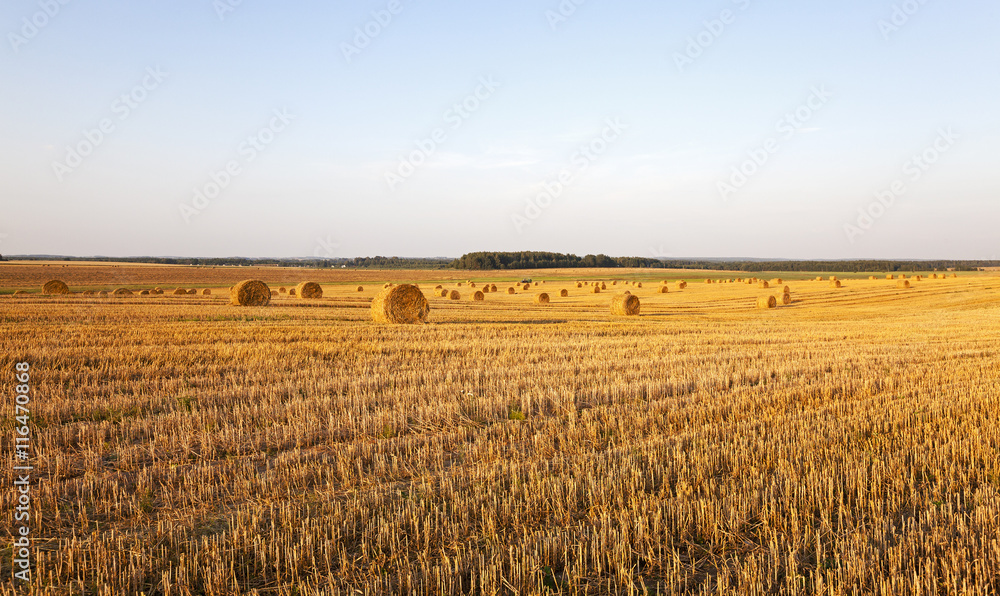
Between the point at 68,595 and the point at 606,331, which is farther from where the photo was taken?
the point at 606,331

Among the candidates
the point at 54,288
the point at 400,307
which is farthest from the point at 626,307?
the point at 54,288

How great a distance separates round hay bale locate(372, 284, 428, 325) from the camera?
69.2ft

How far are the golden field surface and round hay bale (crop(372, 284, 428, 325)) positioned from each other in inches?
351

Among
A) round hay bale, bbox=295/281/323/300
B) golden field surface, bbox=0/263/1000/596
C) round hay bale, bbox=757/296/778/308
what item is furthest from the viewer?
round hay bale, bbox=295/281/323/300

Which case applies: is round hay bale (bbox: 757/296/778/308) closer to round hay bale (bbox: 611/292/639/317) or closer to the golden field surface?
round hay bale (bbox: 611/292/639/317)

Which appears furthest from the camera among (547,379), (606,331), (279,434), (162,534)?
(606,331)

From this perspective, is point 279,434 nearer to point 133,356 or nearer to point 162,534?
point 162,534

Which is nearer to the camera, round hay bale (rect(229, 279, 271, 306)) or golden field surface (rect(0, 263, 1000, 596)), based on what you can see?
golden field surface (rect(0, 263, 1000, 596))

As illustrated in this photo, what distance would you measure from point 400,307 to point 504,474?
53.8 feet

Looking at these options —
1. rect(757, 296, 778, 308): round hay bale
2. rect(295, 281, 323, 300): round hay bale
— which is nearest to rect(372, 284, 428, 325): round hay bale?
rect(295, 281, 323, 300): round hay bale

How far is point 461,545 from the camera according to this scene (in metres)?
3.98

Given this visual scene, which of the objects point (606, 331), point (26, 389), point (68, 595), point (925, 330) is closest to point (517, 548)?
point (68, 595)

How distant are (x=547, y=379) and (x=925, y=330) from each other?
16.9 m

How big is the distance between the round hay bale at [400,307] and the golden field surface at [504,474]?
29.2 feet
